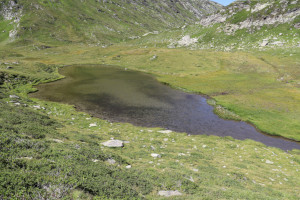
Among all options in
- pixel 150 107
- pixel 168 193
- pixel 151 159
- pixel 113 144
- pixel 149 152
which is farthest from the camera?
pixel 150 107

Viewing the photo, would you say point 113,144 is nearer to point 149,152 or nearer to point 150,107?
point 149,152

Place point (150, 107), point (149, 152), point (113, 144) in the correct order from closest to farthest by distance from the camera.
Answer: point (149, 152)
point (113, 144)
point (150, 107)

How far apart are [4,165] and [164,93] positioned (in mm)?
53422

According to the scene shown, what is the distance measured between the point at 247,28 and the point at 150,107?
6202 inches

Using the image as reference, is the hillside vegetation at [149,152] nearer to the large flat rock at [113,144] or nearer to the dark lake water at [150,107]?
the large flat rock at [113,144]

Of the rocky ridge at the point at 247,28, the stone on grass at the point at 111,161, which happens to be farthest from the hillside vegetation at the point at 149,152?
the rocky ridge at the point at 247,28

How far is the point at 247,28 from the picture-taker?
157 meters

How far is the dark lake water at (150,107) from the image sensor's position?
36.2 meters

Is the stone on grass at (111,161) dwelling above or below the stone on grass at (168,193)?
above

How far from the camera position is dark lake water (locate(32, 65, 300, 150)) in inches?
1427

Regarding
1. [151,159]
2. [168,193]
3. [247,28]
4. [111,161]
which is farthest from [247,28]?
[168,193]

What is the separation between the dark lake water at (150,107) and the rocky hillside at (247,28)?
113753 mm

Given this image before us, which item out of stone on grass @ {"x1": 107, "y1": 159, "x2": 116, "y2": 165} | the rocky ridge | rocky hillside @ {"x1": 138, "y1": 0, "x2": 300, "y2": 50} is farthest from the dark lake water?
rocky hillside @ {"x1": 138, "y1": 0, "x2": 300, "y2": 50}

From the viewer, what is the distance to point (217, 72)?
91750mm
